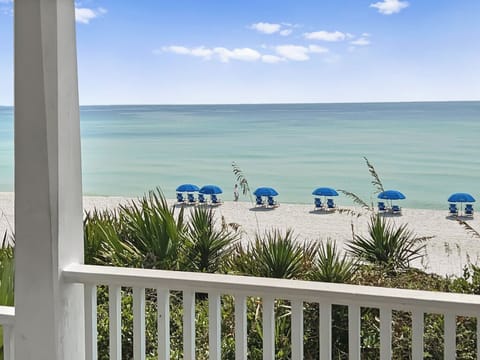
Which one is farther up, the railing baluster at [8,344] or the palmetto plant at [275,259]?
the palmetto plant at [275,259]

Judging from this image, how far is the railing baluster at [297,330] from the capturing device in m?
1.94

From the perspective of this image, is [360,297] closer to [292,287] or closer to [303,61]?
[292,287]

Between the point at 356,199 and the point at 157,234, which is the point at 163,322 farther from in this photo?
the point at 356,199

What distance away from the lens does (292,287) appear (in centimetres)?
192

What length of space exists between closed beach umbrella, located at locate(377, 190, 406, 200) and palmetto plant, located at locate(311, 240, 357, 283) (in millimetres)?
342

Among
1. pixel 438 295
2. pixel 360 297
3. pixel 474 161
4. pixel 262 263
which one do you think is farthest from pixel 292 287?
pixel 474 161

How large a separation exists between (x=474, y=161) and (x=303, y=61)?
3.19ft

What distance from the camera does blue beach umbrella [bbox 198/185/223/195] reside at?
2.90 metres

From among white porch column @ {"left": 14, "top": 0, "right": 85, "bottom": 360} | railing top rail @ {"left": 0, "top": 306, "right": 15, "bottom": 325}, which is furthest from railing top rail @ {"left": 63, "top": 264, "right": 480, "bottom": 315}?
railing top rail @ {"left": 0, "top": 306, "right": 15, "bottom": 325}

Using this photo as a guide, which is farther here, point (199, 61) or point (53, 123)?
point (199, 61)

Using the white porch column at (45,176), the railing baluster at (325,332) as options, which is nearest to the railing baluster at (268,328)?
the railing baluster at (325,332)

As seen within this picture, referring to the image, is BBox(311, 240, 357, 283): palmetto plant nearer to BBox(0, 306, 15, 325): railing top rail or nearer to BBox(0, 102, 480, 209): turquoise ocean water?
BBox(0, 102, 480, 209): turquoise ocean water

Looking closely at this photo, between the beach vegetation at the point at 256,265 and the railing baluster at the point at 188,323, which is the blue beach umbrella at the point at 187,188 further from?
the railing baluster at the point at 188,323

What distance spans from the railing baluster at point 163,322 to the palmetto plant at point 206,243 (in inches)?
28.5
